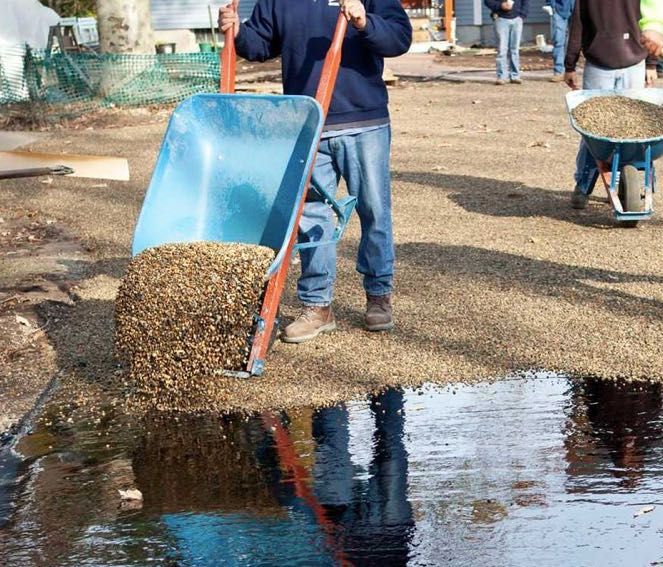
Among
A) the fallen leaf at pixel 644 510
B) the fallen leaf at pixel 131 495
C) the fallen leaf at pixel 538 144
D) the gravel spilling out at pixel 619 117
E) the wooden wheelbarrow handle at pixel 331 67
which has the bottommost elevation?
the fallen leaf at pixel 538 144

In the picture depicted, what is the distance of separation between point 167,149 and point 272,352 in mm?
1153

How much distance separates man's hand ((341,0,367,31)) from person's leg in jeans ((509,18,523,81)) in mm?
14726

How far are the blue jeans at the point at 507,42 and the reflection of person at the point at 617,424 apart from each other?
1502 cm

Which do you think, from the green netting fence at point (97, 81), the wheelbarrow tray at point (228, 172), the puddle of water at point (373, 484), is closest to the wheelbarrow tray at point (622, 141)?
the puddle of water at point (373, 484)

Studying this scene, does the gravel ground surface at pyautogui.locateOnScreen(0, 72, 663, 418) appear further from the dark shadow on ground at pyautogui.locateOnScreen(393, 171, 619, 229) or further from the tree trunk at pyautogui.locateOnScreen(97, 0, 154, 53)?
the tree trunk at pyautogui.locateOnScreen(97, 0, 154, 53)

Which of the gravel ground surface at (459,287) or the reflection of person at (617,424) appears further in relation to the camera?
the gravel ground surface at (459,287)

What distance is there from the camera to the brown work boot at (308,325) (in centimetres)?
629

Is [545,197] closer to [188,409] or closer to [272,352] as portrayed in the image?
[272,352]

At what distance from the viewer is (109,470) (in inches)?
185

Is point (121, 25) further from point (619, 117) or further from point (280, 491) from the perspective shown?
point (280, 491)

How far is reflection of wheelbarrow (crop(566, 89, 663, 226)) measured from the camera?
29.0 ft

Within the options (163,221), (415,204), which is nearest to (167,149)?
(163,221)

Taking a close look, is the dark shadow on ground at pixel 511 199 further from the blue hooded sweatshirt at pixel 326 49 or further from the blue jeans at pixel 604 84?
the blue hooded sweatshirt at pixel 326 49

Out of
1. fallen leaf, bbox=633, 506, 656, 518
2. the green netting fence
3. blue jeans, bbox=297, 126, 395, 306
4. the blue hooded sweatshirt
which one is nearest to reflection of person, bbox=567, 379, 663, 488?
fallen leaf, bbox=633, 506, 656, 518
